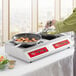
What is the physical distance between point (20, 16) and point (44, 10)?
28.4 inches

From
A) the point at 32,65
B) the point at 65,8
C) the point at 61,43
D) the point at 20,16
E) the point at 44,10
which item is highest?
the point at 65,8

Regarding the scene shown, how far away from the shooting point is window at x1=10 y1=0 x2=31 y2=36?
3.47 metres

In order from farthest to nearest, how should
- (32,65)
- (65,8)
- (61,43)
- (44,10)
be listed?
1. (65,8)
2. (44,10)
3. (61,43)
4. (32,65)

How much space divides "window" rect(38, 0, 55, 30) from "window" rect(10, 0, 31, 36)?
32cm

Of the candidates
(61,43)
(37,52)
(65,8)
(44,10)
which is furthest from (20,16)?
(37,52)

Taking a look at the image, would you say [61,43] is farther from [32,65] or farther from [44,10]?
[44,10]

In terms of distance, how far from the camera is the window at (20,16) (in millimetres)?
3470

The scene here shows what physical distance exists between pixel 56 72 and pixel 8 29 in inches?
85.2

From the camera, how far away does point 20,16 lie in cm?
362

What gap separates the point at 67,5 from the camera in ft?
15.1

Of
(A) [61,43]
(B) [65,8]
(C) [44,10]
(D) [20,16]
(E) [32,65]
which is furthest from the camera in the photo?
(B) [65,8]

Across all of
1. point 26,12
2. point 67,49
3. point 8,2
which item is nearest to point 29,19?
point 26,12

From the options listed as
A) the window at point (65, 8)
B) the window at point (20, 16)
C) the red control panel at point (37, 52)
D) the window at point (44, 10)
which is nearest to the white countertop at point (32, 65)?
the red control panel at point (37, 52)

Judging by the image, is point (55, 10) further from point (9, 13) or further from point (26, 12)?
point (9, 13)
